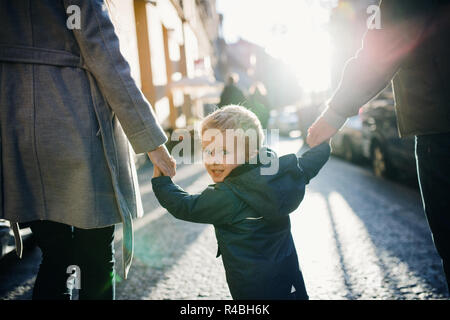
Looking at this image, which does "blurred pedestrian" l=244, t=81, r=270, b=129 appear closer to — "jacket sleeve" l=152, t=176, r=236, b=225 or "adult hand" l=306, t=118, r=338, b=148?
"adult hand" l=306, t=118, r=338, b=148

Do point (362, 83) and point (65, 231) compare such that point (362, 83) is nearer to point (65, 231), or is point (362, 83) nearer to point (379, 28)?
point (379, 28)

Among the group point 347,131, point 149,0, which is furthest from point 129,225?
point 347,131

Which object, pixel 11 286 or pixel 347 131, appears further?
pixel 347 131

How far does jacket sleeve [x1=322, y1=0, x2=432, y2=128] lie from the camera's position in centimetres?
143

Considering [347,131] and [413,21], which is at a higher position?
[413,21]

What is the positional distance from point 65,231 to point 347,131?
7985mm

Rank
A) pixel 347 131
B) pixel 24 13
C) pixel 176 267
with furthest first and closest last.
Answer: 1. pixel 347 131
2. pixel 176 267
3. pixel 24 13

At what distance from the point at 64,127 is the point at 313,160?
1059 millimetres

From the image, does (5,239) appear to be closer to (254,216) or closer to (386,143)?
(254,216)

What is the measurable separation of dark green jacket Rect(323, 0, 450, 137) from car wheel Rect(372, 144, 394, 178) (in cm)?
512

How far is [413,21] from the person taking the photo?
A: 1423mm

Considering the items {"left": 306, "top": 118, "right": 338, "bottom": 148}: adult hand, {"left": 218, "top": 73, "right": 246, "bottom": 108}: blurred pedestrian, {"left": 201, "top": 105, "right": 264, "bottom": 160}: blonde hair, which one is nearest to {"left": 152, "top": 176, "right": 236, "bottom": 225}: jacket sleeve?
{"left": 201, "top": 105, "right": 264, "bottom": 160}: blonde hair

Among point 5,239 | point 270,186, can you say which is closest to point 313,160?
point 270,186

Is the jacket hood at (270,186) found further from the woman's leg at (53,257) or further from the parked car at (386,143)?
the parked car at (386,143)
